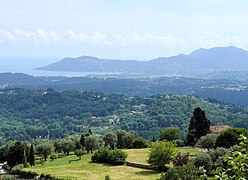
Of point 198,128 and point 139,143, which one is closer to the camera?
point 198,128

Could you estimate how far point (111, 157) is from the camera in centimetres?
4103

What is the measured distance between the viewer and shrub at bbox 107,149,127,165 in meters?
40.0

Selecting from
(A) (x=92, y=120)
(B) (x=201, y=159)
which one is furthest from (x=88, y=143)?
(A) (x=92, y=120)

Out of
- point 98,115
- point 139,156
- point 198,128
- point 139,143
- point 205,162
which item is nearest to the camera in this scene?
point 205,162

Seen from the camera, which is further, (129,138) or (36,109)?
(36,109)

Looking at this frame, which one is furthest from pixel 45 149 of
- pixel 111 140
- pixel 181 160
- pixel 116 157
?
pixel 181 160

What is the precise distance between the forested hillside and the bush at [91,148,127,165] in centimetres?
7126

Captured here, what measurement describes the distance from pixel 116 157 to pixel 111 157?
790 mm

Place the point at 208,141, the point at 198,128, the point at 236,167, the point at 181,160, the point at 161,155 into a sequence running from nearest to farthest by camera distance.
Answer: the point at 236,167
the point at 181,160
the point at 161,155
the point at 208,141
the point at 198,128

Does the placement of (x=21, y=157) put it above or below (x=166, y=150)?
below

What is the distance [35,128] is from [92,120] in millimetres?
25162

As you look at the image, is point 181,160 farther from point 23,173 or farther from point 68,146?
point 68,146

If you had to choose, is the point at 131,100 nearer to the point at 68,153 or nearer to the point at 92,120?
the point at 92,120

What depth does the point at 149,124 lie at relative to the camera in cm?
13238
